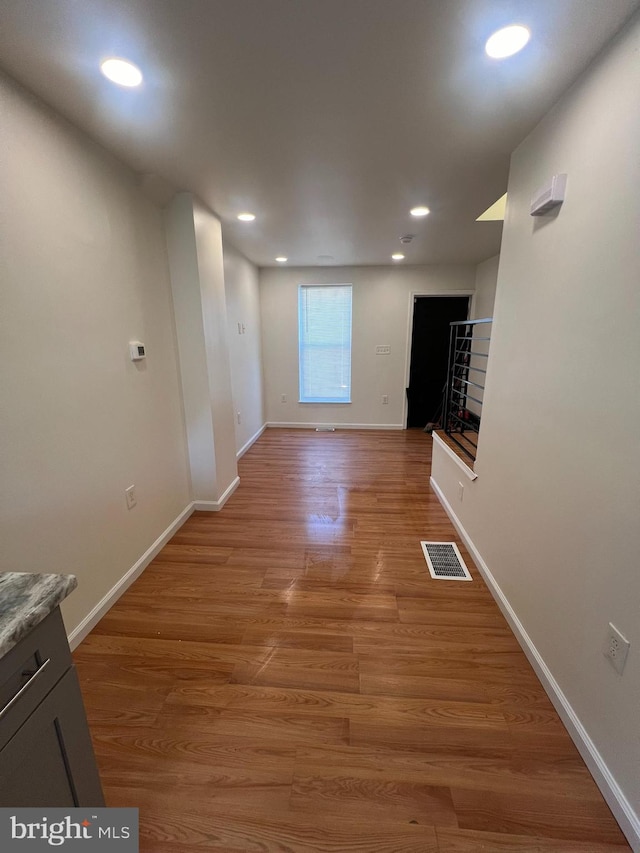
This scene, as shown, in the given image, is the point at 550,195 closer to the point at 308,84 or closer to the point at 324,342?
the point at 308,84

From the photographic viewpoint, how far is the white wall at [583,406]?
103 centimetres

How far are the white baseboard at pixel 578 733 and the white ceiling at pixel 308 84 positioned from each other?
233 centimetres

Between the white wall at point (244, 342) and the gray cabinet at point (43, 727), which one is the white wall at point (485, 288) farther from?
the gray cabinet at point (43, 727)

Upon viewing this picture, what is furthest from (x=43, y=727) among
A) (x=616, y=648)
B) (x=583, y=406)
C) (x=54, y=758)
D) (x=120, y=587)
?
(x=583, y=406)

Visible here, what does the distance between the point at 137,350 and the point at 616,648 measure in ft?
8.47

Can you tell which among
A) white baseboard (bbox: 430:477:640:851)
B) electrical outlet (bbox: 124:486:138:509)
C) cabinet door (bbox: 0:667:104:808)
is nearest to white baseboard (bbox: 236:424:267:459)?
electrical outlet (bbox: 124:486:138:509)

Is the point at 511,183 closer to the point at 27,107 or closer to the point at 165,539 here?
the point at 27,107

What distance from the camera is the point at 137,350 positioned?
208 cm

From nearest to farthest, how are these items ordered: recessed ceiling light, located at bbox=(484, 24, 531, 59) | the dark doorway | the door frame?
recessed ceiling light, located at bbox=(484, 24, 531, 59) < the door frame < the dark doorway

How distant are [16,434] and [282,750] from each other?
1.57 metres

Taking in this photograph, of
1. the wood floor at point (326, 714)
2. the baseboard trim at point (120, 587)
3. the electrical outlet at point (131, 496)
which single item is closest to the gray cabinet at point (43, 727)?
the wood floor at point (326, 714)

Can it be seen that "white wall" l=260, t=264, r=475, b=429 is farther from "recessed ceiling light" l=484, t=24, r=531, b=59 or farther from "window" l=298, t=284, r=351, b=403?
"recessed ceiling light" l=484, t=24, r=531, b=59

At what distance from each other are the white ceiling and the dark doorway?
271 centimetres

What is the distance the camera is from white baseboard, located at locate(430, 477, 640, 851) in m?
0.99
